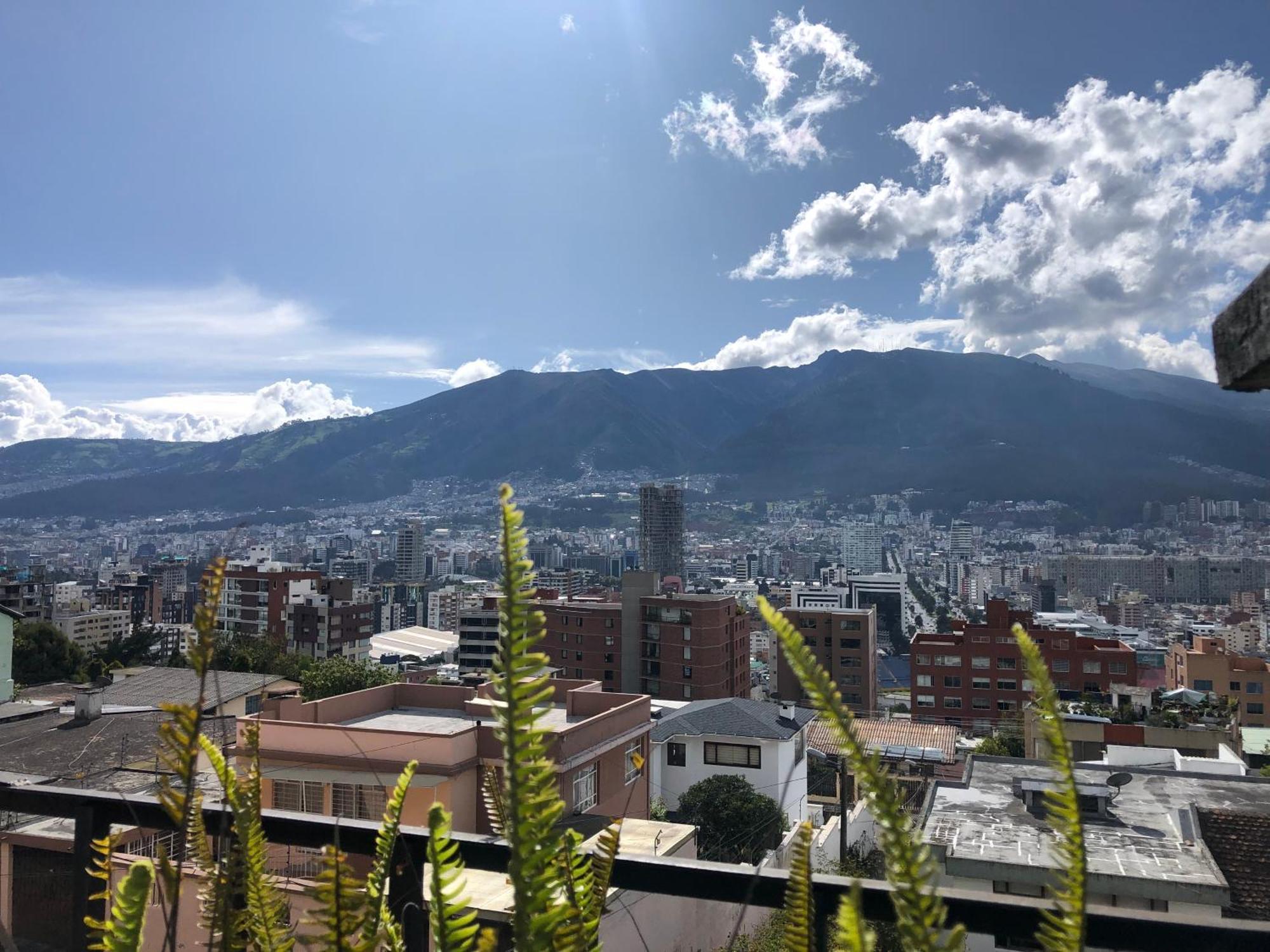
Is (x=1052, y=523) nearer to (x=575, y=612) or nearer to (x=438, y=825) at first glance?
(x=575, y=612)

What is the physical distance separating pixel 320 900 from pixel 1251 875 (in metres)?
8.27

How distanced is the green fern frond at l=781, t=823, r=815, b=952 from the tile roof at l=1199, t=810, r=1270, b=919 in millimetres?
7071

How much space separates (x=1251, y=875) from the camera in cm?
663

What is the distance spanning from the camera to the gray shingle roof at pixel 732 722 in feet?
47.4

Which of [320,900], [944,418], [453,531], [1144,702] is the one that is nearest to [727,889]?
[320,900]

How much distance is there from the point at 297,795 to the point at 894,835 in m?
7.36

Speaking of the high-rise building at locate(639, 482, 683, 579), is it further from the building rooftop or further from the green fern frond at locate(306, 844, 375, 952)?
the green fern frond at locate(306, 844, 375, 952)

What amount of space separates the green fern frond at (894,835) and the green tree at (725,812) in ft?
35.2

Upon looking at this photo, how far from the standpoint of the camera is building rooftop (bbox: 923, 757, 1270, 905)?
6.07 metres

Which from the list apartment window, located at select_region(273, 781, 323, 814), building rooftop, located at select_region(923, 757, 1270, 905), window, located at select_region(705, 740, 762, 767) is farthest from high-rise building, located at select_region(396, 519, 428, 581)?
apartment window, located at select_region(273, 781, 323, 814)

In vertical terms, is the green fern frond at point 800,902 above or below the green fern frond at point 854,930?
below

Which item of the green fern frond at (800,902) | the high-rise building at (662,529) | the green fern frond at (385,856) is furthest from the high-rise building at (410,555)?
the green fern frond at (800,902)

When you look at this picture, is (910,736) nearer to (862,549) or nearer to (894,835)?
(894,835)

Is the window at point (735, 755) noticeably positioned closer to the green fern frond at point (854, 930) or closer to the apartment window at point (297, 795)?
the apartment window at point (297, 795)
